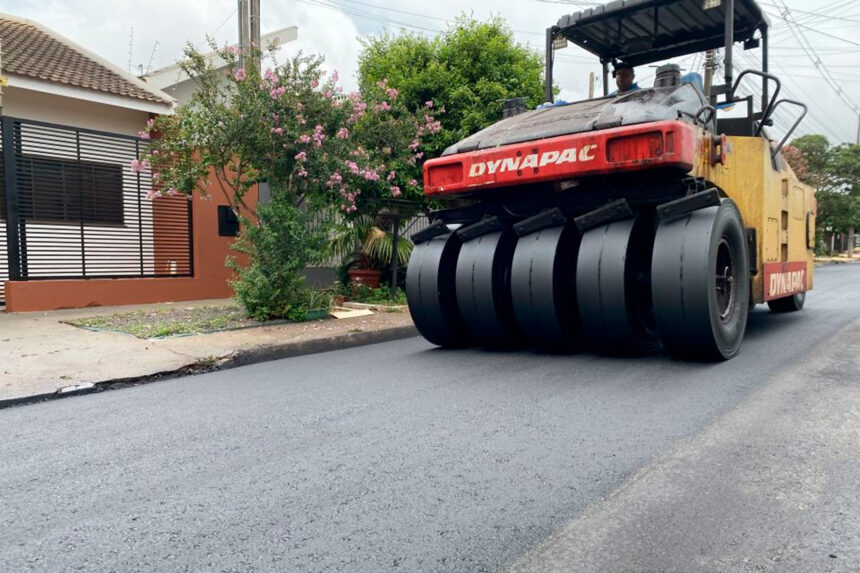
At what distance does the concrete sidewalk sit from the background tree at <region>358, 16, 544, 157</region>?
14.0 feet

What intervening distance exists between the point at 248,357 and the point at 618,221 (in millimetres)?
3452

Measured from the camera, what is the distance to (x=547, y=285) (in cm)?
506

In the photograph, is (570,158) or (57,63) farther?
(57,63)

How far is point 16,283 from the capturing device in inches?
356

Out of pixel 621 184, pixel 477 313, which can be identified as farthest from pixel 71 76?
pixel 621 184

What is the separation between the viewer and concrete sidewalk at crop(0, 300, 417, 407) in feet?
16.2

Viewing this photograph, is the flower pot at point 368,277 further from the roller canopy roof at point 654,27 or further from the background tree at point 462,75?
the roller canopy roof at point 654,27

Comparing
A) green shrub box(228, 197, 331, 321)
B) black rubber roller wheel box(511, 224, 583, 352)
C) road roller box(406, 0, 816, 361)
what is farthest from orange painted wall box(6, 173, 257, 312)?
black rubber roller wheel box(511, 224, 583, 352)

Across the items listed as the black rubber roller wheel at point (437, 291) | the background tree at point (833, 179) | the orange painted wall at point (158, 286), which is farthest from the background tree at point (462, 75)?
the background tree at point (833, 179)

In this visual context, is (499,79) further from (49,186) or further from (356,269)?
(49,186)

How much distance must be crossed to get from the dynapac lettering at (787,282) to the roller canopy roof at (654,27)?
2484mm

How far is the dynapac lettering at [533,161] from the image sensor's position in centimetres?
477

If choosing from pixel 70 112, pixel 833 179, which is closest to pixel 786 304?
pixel 70 112

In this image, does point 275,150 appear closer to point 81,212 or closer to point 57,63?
point 81,212
